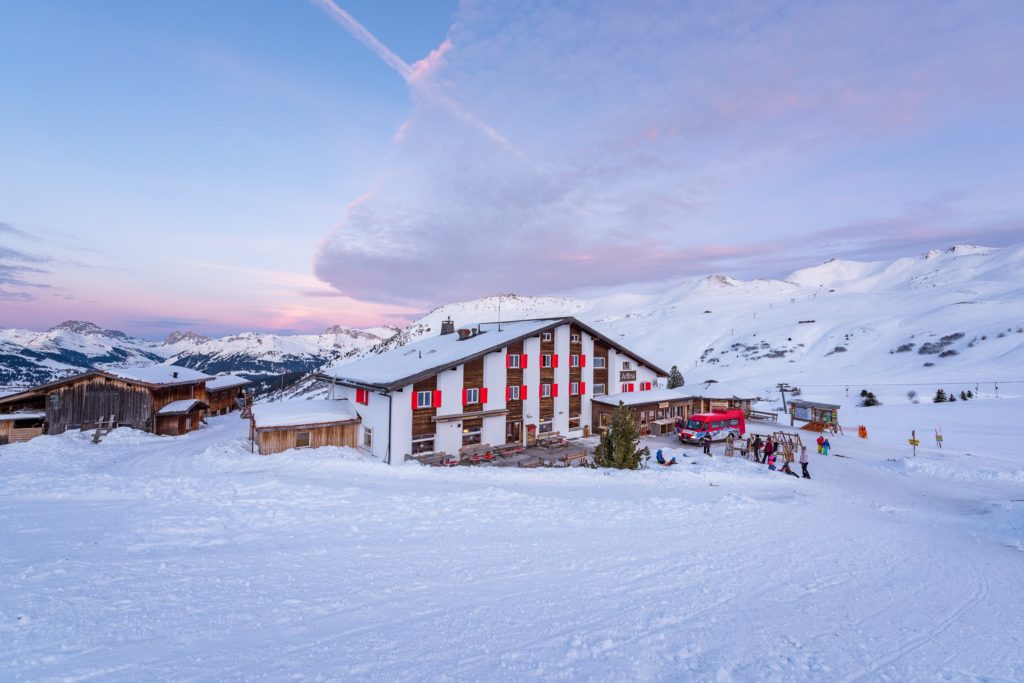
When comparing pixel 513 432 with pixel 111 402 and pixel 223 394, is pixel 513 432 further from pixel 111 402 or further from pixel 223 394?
pixel 223 394

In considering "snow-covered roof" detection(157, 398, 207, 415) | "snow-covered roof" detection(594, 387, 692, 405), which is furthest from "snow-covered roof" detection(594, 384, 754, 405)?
"snow-covered roof" detection(157, 398, 207, 415)

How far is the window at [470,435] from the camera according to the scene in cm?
2791

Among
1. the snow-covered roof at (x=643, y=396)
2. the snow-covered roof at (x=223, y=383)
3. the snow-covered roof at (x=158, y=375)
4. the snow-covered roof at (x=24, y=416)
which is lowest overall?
the snow-covered roof at (x=24, y=416)

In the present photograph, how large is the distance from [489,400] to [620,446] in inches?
423

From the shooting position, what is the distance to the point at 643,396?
3672cm

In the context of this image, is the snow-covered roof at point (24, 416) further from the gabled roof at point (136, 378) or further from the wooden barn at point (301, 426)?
the wooden barn at point (301, 426)

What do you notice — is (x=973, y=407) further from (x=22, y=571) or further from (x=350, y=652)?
(x=22, y=571)

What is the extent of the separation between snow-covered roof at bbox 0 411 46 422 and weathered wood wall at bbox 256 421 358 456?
20.8 m

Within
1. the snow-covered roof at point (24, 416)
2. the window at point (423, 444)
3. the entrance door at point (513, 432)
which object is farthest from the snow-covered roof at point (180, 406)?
the entrance door at point (513, 432)

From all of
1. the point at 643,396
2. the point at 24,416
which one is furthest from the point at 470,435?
the point at 24,416

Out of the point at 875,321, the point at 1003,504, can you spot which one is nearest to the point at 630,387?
the point at 1003,504

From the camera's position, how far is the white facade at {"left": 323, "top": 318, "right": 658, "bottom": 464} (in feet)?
82.2

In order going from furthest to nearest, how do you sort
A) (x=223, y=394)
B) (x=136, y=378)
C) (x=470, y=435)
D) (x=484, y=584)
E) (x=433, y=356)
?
(x=223, y=394), (x=136, y=378), (x=433, y=356), (x=470, y=435), (x=484, y=584)

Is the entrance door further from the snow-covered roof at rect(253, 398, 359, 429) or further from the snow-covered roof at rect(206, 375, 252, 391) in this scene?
the snow-covered roof at rect(206, 375, 252, 391)
